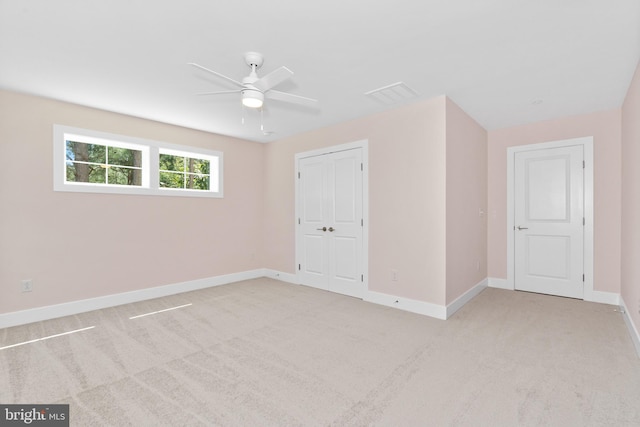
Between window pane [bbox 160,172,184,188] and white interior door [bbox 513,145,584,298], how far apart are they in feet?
17.4

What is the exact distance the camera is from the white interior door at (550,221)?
414 cm

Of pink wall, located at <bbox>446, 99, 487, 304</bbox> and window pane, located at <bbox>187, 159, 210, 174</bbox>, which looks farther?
window pane, located at <bbox>187, 159, 210, 174</bbox>

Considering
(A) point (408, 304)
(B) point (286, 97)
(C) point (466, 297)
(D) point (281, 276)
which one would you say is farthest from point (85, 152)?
(C) point (466, 297)

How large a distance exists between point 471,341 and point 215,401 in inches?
89.6

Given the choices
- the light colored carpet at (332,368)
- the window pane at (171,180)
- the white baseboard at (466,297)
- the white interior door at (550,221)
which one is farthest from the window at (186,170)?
the white interior door at (550,221)

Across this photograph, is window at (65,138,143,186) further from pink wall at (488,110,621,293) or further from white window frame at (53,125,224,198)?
pink wall at (488,110,621,293)

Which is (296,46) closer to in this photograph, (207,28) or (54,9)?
(207,28)

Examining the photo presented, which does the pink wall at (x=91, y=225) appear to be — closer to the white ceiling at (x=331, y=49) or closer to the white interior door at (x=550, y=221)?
the white ceiling at (x=331, y=49)

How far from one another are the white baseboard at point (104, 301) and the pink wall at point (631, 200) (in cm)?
511

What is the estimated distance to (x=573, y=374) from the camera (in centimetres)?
223

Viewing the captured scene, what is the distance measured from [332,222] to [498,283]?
2.83m

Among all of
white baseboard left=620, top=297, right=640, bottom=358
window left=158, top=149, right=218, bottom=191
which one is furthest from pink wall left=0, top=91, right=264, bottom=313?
white baseboard left=620, top=297, right=640, bottom=358

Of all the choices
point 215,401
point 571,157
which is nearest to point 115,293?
point 215,401

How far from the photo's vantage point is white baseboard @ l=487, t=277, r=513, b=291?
15.4ft
